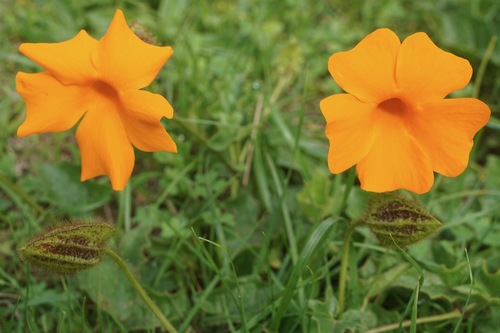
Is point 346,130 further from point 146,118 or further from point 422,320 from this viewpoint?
point 422,320

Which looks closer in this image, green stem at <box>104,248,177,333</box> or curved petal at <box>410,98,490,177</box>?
curved petal at <box>410,98,490,177</box>

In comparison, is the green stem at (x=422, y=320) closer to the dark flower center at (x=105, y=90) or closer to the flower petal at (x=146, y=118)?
the flower petal at (x=146, y=118)

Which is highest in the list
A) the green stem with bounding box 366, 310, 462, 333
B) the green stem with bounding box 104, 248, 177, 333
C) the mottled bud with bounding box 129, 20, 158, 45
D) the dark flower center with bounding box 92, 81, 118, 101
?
the mottled bud with bounding box 129, 20, 158, 45

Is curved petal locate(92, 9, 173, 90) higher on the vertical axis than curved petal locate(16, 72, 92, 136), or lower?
higher

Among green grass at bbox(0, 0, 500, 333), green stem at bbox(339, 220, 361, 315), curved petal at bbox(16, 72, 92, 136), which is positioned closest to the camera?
curved petal at bbox(16, 72, 92, 136)

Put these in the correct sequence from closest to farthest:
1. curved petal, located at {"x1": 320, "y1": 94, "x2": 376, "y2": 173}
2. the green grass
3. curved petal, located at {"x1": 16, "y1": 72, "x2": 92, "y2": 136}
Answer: curved petal, located at {"x1": 320, "y1": 94, "x2": 376, "y2": 173} < curved petal, located at {"x1": 16, "y1": 72, "x2": 92, "y2": 136} < the green grass

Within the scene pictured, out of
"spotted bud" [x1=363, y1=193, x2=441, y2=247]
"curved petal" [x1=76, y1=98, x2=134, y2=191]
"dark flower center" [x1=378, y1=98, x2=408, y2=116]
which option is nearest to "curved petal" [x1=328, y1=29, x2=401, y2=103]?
"dark flower center" [x1=378, y1=98, x2=408, y2=116]

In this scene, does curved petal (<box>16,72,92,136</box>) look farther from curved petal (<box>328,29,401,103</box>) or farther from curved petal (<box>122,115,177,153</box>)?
curved petal (<box>328,29,401,103</box>)
